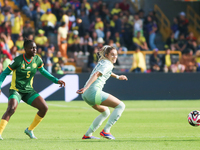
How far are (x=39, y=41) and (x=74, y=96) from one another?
15.9 ft

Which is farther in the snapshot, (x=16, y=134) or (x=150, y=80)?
(x=150, y=80)

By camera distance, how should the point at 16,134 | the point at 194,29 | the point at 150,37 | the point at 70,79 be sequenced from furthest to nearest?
the point at 194,29, the point at 150,37, the point at 70,79, the point at 16,134

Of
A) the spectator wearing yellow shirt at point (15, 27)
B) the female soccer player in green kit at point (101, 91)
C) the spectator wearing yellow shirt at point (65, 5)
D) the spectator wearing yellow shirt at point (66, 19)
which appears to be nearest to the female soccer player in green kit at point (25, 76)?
the female soccer player in green kit at point (101, 91)

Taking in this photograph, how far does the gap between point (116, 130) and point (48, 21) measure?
13.7 metres

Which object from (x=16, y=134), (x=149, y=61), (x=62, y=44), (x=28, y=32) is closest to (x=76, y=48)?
(x=62, y=44)

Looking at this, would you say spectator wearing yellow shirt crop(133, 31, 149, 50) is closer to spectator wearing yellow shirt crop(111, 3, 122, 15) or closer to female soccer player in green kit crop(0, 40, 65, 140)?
spectator wearing yellow shirt crop(111, 3, 122, 15)

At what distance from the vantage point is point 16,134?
27.7 feet

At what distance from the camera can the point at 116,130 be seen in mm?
9117

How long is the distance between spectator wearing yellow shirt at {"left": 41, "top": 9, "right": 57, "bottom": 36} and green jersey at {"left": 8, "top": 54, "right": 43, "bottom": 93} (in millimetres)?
14324

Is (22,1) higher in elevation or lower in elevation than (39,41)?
higher

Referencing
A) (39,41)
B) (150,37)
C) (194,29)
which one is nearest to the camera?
(39,41)

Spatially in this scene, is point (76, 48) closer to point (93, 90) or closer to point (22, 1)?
point (22, 1)

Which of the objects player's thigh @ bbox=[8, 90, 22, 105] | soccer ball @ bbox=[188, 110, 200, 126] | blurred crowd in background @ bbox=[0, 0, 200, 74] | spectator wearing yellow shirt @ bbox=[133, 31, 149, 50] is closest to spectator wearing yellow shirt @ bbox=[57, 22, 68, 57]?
blurred crowd in background @ bbox=[0, 0, 200, 74]

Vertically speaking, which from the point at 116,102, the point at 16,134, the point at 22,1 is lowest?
the point at 16,134
